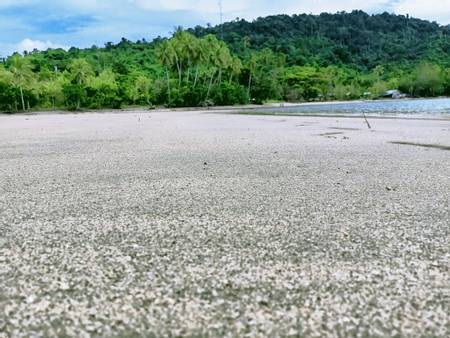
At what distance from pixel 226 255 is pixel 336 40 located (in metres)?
192

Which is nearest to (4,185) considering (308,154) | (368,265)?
(368,265)

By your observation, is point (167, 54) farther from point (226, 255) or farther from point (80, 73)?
point (226, 255)

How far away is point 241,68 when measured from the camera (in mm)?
91438

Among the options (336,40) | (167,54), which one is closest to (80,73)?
(167,54)

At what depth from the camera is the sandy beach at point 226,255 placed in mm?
2207

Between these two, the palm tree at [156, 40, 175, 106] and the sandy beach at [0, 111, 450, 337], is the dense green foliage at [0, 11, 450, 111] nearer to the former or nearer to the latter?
the palm tree at [156, 40, 175, 106]

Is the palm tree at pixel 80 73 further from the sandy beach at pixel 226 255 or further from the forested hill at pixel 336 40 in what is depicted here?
the sandy beach at pixel 226 255

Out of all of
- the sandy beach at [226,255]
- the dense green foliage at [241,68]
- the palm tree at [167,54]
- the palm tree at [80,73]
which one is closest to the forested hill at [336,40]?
the dense green foliage at [241,68]

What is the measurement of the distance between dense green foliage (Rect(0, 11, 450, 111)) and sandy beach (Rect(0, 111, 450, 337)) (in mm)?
65536

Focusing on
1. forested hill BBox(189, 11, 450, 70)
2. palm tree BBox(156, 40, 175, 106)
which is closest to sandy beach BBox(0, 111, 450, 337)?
palm tree BBox(156, 40, 175, 106)

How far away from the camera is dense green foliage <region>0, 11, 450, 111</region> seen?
233 ft

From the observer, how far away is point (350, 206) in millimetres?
4609

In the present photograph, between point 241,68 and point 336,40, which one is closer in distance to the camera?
point 241,68

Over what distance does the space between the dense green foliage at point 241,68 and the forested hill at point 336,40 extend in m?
0.44
